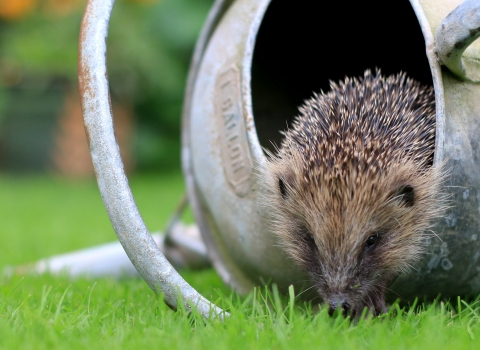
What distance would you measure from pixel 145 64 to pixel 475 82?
8.68 metres

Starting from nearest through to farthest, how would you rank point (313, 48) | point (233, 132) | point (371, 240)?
point (371, 240) → point (233, 132) → point (313, 48)

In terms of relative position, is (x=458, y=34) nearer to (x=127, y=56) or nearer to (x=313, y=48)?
(x=313, y=48)

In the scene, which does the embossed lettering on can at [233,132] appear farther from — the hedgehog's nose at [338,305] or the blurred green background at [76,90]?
the blurred green background at [76,90]

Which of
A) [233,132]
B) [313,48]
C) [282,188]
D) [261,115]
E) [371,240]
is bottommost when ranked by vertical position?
[371,240]

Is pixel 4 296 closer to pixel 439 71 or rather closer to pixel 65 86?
pixel 439 71

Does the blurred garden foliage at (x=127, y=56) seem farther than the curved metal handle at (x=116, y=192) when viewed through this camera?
Yes

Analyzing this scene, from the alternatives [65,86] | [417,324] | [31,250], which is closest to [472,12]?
[417,324]

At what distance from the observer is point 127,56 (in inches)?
428

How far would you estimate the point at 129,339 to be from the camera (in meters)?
2.19

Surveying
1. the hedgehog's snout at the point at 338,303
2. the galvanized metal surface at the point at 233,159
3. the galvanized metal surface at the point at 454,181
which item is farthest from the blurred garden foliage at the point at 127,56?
the hedgehog's snout at the point at 338,303

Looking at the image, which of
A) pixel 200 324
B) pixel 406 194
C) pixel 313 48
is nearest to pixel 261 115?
pixel 313 48

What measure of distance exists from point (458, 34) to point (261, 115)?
182 cm

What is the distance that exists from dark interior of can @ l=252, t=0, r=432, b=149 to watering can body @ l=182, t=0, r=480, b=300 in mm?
136

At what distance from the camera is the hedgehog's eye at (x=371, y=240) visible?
100 inches
